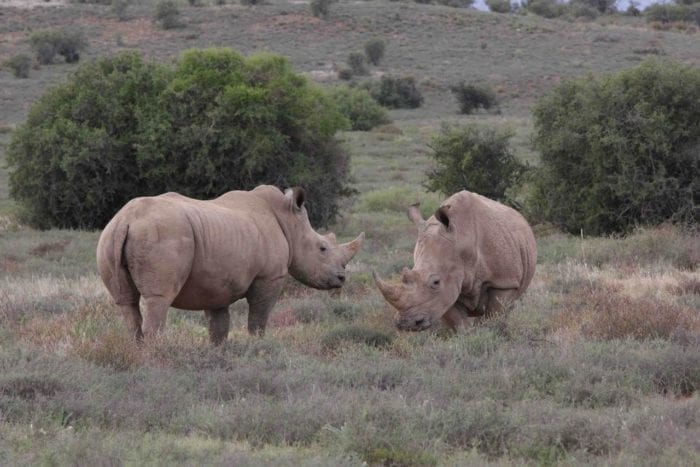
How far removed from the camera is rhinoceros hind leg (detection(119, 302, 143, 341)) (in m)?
9.30

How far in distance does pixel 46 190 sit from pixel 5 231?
45.7 inches

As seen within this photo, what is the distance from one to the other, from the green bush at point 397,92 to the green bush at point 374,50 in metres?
7.38

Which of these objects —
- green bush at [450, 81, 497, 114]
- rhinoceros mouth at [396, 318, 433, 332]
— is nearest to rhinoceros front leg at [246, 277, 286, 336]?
rhinoceros mouth at [396, 318, 433, 332]

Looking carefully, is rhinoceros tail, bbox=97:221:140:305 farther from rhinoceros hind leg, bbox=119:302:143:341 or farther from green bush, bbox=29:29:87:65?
green bush, bbox=29:29:87:65

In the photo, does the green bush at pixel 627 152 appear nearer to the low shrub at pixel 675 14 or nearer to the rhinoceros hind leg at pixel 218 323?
the rhinoceros hind leg at pixel 218 323

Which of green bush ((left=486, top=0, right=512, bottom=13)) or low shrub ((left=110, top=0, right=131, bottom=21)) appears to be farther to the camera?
green bush ((left=486, top=0, right=512, bottom=13))

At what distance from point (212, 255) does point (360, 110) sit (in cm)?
3786

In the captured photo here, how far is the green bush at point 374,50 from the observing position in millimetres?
63438

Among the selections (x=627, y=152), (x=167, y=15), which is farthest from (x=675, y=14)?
(x=627, y=152)

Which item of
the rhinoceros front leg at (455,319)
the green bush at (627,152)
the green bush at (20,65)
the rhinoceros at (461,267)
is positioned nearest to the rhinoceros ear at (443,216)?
the rhinoceros at (461,267)

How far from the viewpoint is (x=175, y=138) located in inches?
898

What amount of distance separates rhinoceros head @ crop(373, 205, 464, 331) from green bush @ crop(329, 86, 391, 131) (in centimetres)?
3638

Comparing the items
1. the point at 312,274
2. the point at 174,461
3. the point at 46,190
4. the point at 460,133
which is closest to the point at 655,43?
the point at 460,133

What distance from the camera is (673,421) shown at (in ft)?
22.2
